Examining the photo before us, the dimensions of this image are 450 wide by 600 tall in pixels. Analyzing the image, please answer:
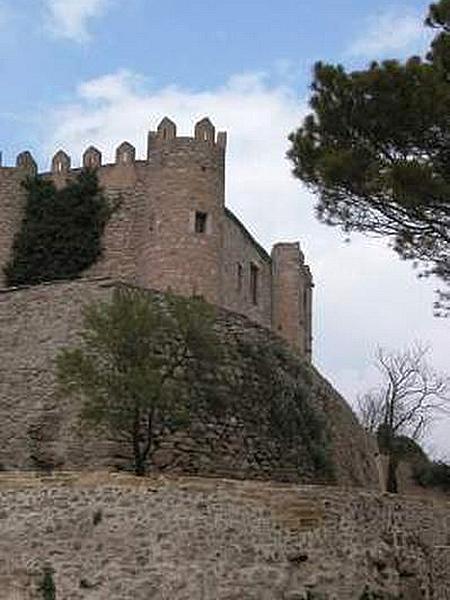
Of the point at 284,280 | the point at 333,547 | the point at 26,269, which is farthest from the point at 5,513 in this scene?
the point at 284,280

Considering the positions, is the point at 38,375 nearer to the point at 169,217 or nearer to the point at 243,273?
the point at 169,217

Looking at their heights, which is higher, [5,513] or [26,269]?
[26,269]

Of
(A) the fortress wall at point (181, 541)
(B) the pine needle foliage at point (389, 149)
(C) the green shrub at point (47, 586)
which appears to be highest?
(B) the pine needle foliage at point (389, 149)

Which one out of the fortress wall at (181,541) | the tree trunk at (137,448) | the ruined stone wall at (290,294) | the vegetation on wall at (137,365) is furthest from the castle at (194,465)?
the ruined stone wall at (290,294)

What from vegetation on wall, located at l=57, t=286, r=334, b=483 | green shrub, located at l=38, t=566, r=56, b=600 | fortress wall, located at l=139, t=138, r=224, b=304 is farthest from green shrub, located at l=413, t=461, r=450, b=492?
green shrub, located at l=38, t=566, r=56, b=600

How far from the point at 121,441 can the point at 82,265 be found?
12.8m

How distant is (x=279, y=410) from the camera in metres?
24.6

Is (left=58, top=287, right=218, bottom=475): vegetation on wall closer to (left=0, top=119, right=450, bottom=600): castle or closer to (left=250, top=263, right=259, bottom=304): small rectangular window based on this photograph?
(left=0, top=119, right=450, bottom=600): castle

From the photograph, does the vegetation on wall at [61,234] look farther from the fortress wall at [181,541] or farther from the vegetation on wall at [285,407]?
the fortress wall at [181,541]

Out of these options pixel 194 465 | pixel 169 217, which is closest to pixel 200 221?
pixel 169 217

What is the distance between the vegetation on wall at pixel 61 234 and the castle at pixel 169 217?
31 cm

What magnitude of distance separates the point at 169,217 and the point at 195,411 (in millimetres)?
10210

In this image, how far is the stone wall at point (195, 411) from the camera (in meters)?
21.8

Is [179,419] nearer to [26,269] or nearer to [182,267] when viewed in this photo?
[182,267]
